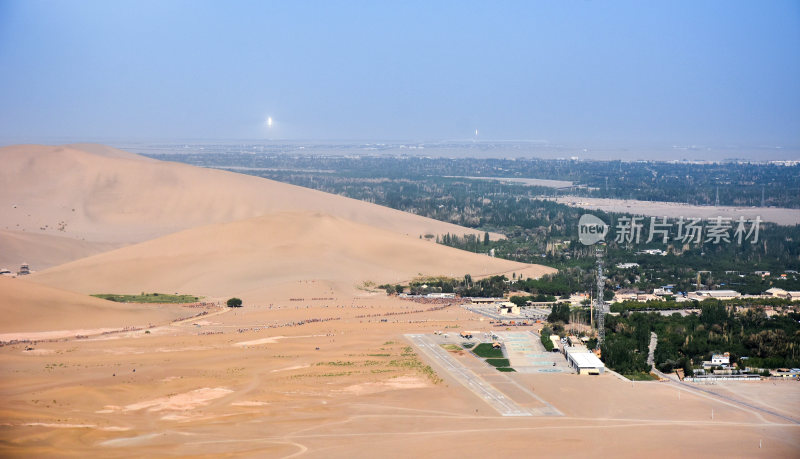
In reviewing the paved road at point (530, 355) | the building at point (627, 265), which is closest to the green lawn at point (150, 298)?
the paved road at point (530, 355)

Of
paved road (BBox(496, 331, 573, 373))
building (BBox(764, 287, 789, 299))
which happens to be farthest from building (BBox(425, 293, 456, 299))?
building (BBox(764, 287, 789, 299))

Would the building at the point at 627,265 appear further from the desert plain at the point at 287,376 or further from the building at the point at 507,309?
the building at the point at 507,309

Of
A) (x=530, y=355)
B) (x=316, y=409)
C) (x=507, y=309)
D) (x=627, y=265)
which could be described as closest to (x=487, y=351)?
(x=530, y=355)

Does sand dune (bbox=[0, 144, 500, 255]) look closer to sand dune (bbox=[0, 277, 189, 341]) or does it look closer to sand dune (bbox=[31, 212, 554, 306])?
sand dune (bbox=[31, 212, 554, 306])

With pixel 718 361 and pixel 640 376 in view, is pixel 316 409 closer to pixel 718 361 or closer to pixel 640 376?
pixel 640 376

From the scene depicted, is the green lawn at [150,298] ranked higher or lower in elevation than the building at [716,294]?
lower

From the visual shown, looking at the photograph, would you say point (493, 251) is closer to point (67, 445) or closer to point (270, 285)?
point (270, 285)
